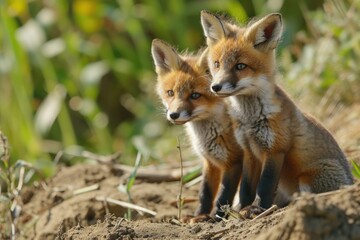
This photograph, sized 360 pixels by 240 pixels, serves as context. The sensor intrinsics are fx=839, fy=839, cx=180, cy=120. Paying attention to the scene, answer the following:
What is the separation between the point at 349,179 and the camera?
5.95 meters

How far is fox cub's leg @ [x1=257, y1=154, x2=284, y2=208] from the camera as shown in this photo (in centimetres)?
549

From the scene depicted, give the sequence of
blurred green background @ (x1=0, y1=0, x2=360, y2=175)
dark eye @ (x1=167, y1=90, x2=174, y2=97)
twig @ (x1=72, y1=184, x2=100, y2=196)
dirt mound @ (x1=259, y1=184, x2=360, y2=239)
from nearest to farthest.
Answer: dirt mound @ (x1=259, y1=184, x2=360, y2=239) → dark eye @ (x1=167, y1=90, x2=174, y2=97) → twig @ (x1=72, y1=184, x2=100, y2=196) → blurred green background @ (x1=0, y1=0, x2=360, y2=175)

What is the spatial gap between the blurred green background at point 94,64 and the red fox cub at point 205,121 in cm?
297

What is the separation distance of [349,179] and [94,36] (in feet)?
21.6

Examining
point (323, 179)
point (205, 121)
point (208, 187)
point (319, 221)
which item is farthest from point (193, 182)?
point (319, 221)

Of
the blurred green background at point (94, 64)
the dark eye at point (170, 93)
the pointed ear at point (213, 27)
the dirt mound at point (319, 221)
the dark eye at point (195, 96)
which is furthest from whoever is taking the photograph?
the blurred green background at point (94, 64)

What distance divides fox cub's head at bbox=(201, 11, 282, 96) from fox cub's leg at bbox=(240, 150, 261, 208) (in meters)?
0.47

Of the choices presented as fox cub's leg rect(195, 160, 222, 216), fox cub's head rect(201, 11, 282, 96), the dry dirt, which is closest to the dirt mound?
Answer: the dry dirt

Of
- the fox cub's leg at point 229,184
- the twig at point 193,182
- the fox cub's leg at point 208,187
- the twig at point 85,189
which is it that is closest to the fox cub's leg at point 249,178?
the fox cub's leg at point 229,184

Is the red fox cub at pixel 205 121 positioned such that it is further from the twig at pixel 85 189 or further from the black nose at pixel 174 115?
the twig at pixel 85 189

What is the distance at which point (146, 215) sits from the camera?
6492 millimetres

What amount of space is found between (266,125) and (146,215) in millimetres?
1390

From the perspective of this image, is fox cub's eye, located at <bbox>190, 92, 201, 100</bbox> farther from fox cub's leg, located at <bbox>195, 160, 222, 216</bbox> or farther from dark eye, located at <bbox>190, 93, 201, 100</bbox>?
fox cub's leg, located at <bbox>195, 160, 222, 216</bbox>

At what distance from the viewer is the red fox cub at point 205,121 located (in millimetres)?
5953
